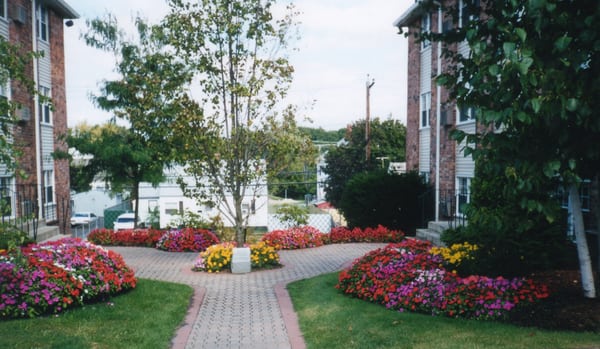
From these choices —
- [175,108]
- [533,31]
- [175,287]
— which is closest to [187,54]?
[175,108]

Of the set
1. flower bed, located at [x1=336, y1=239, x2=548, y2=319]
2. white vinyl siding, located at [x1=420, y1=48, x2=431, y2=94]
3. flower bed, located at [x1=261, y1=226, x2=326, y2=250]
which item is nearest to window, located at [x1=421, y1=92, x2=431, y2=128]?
white vinyl siding, located at [x1=420, y1=48, x2=431, y2=94]

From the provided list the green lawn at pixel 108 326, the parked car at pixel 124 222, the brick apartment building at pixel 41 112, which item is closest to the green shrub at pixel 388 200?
the brick apartment building at pixel 41 112

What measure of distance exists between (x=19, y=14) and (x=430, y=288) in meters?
15.4

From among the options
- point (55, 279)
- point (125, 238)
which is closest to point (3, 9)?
point (125, 238)

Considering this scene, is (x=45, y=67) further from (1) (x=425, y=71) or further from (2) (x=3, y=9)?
(1) (x=425, y=71)

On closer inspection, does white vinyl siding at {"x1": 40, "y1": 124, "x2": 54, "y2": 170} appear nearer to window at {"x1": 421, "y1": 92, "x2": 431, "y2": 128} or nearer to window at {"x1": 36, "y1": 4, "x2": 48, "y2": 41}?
window at {"x1": 36, "y1": 4, "x2": 48, "y2": 41}

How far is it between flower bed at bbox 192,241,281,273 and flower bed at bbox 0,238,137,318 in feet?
9.32

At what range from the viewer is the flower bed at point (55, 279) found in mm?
7383

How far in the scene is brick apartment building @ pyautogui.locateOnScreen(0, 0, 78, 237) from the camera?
53.5 feet

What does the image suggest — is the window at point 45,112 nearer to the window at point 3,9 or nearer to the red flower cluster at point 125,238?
the window at point 3,9

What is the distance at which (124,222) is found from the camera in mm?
35656

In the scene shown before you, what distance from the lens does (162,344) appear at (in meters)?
6.48

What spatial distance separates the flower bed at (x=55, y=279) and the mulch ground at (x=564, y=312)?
20.6 feet

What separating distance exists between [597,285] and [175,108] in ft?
29.5
